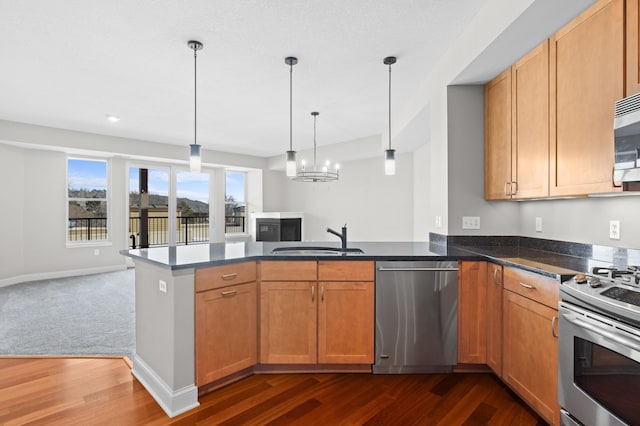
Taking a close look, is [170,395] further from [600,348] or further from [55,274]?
[55,274]

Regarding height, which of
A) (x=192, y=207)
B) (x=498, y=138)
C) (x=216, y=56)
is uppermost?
(x=216, y=56)

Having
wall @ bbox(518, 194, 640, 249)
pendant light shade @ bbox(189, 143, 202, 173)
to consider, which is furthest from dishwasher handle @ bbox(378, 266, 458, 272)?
pendant light shade @ bbox(189, 143, 202, 173)

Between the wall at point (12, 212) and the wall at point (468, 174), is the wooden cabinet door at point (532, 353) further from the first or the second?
the wall at point (12, 212)

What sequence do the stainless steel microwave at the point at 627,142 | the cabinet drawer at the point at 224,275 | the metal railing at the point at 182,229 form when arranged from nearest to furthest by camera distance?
the stainless steel microwave at the point at 627,142 → the cabinet drawer at the point at 224,275 → the metal railing at the point at 182,229

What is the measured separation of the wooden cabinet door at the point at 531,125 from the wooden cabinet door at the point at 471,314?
681 mm

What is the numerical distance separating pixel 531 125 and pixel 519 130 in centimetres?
13

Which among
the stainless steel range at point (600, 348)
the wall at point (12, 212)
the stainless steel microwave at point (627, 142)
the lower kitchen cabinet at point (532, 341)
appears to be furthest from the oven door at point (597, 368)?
the wall at point (12, 212)

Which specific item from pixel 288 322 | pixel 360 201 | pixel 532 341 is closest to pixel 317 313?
pixel 288 322

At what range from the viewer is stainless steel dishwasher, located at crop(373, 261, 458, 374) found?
93.6 inches

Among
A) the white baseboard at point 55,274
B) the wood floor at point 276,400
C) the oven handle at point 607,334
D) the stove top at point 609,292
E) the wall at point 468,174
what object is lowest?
the wood floor at point 276,400

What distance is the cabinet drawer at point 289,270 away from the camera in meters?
2.40

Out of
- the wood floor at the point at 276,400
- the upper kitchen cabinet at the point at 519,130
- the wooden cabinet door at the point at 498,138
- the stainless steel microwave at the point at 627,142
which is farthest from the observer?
the wooden cabinet door at the point at 498,138

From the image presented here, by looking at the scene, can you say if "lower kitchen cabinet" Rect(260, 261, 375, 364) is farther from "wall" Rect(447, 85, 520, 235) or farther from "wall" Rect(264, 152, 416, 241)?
"wall" Rect(264, 152, 416, 241)

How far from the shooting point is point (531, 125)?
233cm
